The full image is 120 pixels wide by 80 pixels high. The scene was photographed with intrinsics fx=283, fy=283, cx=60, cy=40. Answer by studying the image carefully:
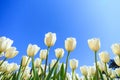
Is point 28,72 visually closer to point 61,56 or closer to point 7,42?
point 61,56

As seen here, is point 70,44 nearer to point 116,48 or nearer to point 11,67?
point 116,48

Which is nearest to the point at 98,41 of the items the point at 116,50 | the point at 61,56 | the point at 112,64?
the point at 116,50

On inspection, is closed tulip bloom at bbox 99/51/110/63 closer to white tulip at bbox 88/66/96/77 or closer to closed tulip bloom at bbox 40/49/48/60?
white tulip at bbox 88/66/96/77

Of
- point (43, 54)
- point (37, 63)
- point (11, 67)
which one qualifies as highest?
point (43, 54)

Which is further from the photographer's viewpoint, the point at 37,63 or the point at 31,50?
the point at 37,63

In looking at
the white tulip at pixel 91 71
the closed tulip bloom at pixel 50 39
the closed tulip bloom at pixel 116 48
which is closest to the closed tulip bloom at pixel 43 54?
the closed tulip bloom at pixel 50 39

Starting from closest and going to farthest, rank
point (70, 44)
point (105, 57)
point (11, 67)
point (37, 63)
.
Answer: point (70, 44) < point (105, 57) < point (11, 67) < point (37, 63)

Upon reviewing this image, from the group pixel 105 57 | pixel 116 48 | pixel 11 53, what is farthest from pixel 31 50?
pixel 116 48

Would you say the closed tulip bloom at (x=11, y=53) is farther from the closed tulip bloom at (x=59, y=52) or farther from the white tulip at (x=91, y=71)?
the white tulip at (x=91, y=71)
